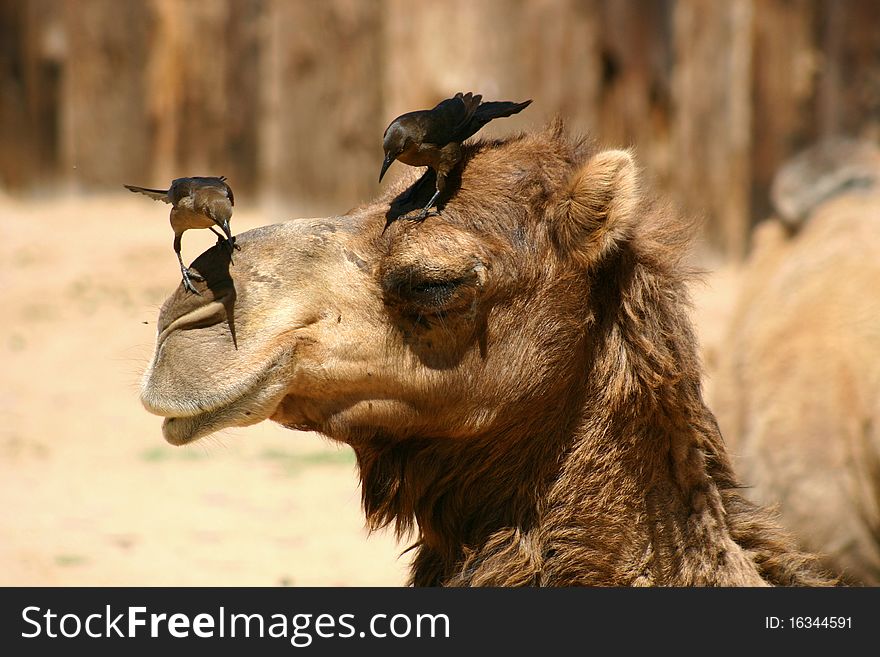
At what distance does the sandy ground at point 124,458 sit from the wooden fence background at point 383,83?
0.59 m

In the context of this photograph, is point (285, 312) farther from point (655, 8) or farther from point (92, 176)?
point (92, 176)

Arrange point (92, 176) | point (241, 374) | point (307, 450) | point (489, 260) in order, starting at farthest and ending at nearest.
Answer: point (92, 176)
point (307, 450)
point (489, 260)
point (241, 374)

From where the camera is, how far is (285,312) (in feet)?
9.98

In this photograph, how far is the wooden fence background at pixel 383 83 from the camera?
9.59 m

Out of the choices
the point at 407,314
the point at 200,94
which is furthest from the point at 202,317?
the point at 200,94

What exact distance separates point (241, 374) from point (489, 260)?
70 cm

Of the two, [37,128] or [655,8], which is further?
[37,128]

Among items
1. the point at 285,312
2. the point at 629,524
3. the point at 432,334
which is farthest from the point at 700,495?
the point at 285,312

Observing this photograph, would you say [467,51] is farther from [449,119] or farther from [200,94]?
[449,119]

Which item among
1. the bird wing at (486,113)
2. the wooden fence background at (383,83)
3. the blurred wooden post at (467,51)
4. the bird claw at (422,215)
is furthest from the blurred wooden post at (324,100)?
the bird claw at (422,215)

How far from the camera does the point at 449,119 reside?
3246 millimetres

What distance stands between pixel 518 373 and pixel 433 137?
65cm

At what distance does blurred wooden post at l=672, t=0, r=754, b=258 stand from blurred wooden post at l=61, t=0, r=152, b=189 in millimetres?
4831

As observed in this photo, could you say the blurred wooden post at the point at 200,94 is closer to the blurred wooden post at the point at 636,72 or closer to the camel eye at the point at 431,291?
the blurred wooden post at the point at 636,72
